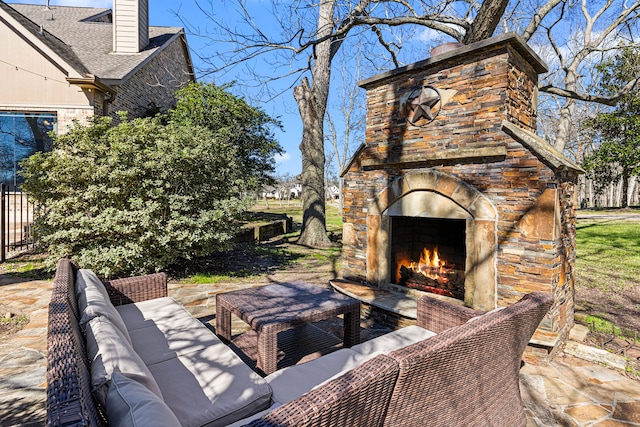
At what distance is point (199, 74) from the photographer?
560 centimetres

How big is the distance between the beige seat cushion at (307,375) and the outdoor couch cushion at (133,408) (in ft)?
3.02

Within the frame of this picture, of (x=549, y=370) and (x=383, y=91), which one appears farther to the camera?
(x=383, y=91)

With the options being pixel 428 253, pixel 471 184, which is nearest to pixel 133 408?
pixel 471 184

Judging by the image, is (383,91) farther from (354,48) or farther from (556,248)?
(354,48)

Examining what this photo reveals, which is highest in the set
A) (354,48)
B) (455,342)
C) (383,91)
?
(354,48)

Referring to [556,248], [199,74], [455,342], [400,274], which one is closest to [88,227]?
[199,74]

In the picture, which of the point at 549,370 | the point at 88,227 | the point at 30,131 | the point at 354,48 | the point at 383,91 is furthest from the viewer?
the point at 30,131

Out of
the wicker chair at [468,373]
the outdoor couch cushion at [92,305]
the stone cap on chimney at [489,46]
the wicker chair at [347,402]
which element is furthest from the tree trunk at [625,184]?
the outdoor couch cushion at [92,305]

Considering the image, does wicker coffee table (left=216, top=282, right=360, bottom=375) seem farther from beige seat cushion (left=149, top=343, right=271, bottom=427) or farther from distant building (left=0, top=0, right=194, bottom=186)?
distant building (left=0, top=0, right=194, bottom=186)

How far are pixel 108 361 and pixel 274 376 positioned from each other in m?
1.09

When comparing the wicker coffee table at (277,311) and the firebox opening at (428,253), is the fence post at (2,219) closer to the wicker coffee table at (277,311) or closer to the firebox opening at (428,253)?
the wicker coffee table at (277,311)

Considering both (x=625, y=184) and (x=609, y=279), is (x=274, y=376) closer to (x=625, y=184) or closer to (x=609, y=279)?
(x=609, y=279)

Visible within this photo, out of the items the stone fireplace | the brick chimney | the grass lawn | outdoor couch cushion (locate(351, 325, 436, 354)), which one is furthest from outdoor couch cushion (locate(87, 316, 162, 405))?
the brick chimney

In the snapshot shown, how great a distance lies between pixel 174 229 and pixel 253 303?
3635mm
